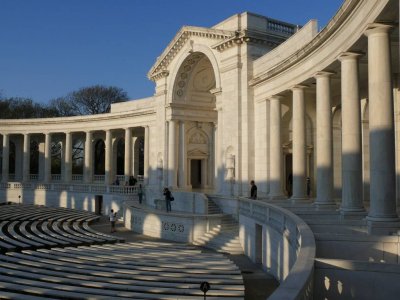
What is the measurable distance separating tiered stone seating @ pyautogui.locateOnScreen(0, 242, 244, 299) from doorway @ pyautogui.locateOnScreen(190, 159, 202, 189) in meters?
32.0

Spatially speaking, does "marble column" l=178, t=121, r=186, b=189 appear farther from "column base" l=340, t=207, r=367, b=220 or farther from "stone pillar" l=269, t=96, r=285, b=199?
"column base" l=340, t=207, r=367, b=220

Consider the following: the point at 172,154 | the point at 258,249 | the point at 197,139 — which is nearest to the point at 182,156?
the point at 172,154

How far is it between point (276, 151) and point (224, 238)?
27.7 feet

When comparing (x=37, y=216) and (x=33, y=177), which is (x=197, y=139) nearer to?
(x=37, y=216)

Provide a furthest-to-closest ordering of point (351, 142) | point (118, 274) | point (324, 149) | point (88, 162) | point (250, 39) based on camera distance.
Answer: point (88, 162), point (250, 39), point (324, 149), point (351, 142), point (118, 274)

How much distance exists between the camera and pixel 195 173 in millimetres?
58188

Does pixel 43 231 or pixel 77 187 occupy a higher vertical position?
pixel 77 187

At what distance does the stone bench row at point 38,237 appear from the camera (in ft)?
91.1

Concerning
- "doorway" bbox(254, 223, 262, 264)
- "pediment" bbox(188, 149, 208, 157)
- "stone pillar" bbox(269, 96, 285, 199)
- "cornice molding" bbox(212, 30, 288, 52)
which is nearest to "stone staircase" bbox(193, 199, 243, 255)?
"doorway" bbox(254, 223, 262, 264)

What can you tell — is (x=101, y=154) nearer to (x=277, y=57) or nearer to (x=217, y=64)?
(x=217, y=64)

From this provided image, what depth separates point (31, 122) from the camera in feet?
230

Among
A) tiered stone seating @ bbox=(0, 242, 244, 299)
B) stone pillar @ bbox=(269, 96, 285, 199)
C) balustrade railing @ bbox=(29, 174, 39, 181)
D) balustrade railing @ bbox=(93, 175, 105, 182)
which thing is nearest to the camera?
tiered stone seating @ bbox=(0, 242, 244, 299)

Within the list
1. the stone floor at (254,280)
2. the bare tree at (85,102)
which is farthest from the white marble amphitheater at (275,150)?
the bare tree at (85,102)

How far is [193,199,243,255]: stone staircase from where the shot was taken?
102 feet
